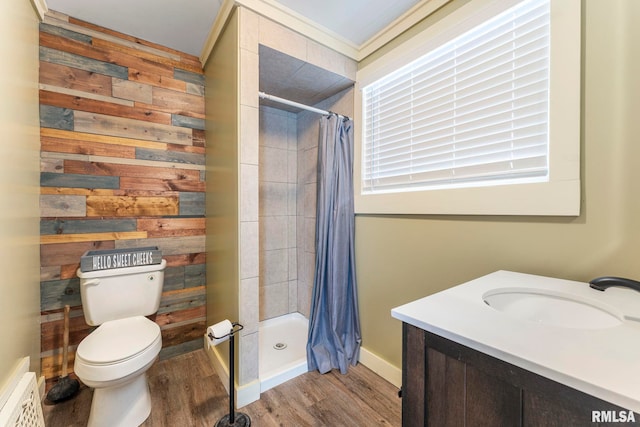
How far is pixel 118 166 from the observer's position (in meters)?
1.87

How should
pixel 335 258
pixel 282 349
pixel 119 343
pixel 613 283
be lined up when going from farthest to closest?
pixel 282 349, pixel 335 258, pixel 119 343, pixel 613 283

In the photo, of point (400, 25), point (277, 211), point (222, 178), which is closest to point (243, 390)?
point (222, 178)

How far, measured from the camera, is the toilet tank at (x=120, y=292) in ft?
5.17

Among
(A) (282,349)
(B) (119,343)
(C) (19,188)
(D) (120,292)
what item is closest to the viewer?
(C) (19,188)

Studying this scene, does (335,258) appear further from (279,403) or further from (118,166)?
(118,166)

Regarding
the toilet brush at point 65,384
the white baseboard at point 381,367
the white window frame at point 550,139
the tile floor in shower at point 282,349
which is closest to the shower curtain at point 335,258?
the white baseboard at point 381,367

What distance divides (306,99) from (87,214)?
1.92 meters

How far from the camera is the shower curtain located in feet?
6.24

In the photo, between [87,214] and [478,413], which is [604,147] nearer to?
[478,413]

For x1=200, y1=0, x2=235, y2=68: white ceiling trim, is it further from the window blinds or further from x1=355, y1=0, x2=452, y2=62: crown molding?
the window blinds

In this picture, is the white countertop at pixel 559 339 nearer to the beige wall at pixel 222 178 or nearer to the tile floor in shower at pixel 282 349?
the beige wall at pixel 222 178

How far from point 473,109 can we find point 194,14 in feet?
6.15

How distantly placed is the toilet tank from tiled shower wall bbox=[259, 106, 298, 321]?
975 mm

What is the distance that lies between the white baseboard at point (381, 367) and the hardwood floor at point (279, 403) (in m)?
0.03
